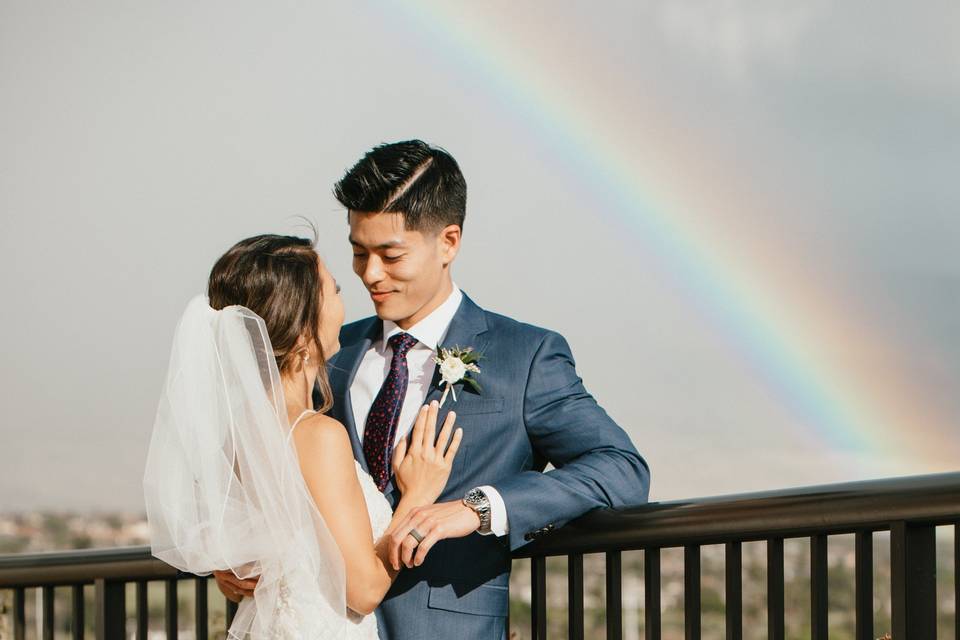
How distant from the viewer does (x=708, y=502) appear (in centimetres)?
232

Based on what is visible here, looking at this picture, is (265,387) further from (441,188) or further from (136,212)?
(136,212)

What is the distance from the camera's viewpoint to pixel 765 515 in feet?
7.09

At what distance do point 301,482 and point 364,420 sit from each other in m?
0.52

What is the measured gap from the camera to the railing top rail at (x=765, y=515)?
1.84 meters

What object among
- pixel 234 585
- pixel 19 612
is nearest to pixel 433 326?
pixel 234 585

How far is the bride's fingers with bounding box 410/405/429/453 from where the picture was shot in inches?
108

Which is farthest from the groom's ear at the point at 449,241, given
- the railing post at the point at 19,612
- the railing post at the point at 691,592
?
the railing post at the point at 19,612

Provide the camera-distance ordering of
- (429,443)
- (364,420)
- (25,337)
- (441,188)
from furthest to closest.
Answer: (25,337) < (441,188) < (364,420) < (429,443)

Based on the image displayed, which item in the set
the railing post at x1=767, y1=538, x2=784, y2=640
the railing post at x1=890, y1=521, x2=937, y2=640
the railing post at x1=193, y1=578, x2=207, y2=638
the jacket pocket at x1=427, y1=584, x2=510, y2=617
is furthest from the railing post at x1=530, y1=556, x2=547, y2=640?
the railing post at x1=193, y1=578, x2=207, y2=638

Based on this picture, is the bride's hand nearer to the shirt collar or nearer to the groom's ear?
the shirt collar

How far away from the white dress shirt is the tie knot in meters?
0.01

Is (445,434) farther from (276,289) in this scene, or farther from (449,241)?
(449,241)

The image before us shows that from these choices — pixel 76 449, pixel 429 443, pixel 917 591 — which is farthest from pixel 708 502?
pixel 76 449

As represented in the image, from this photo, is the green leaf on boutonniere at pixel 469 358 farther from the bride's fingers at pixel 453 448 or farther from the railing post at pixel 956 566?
the railing post at pixel 956 566
